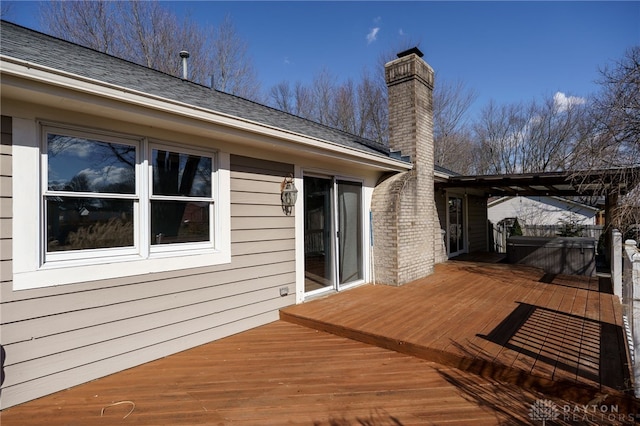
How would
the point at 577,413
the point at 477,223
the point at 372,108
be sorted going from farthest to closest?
the point at 372,108
the point at 477,223
the point at 577,413

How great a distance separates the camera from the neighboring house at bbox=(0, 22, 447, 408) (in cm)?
256

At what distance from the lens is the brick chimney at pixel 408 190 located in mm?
6039

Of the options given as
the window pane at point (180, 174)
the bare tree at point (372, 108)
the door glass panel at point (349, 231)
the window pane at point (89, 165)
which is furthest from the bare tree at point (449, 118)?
the window pane at point (89, 165)

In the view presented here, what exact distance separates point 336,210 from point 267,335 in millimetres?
2415

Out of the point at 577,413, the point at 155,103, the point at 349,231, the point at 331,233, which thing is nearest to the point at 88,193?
the point at 155,103

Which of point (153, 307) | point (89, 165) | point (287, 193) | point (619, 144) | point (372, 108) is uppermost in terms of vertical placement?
point (372, 108)

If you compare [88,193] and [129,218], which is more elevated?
[88,193]

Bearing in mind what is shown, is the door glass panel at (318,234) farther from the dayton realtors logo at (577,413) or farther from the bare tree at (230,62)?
the bare tree at (230,62)

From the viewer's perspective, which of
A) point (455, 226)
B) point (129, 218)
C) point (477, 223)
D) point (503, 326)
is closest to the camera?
point (129, 218)

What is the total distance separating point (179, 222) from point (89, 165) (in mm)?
1020

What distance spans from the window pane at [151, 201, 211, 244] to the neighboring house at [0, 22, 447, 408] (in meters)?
0.01

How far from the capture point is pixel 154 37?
1301cm

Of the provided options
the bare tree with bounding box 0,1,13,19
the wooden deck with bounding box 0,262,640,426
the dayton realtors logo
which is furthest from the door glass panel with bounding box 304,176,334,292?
the bare tree with bounding box 0,1,13,19

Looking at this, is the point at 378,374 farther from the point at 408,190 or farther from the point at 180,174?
the point at 408,190
